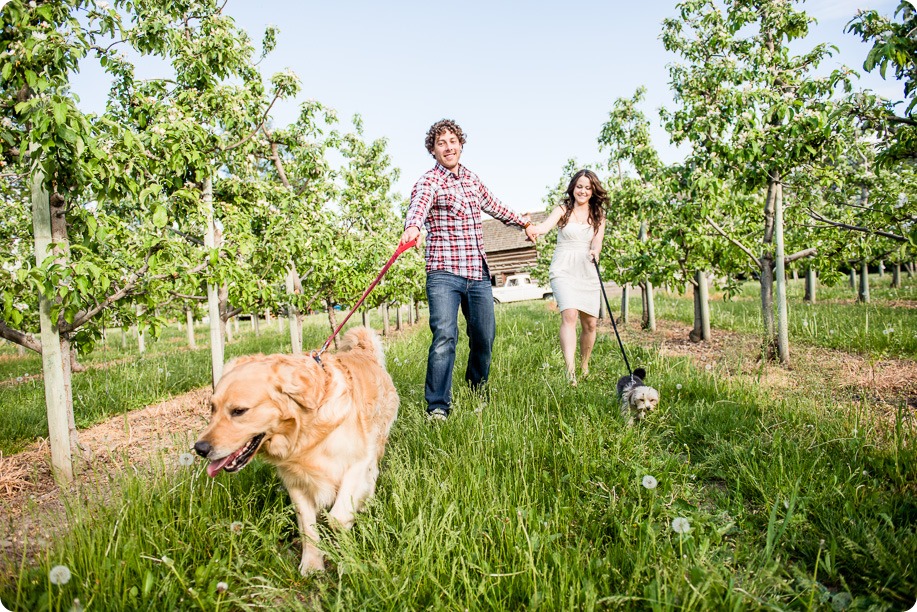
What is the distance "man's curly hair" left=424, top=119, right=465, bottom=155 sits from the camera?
4.02 metres

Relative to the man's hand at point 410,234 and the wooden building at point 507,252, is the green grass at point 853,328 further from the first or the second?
the wooden building at point 507,252

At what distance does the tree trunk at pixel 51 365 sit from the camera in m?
3.13

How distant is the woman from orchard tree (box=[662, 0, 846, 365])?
136 cm

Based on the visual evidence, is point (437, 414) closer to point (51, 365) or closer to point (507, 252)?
point (51, 365)

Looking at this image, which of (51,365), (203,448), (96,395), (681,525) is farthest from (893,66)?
(96,395)

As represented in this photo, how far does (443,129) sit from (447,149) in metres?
0.17

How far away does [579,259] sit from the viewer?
5.12 m

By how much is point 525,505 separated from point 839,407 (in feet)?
→ 8.20

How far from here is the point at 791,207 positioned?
21.9ft

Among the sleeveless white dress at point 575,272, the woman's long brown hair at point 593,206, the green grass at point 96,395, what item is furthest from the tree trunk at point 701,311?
the green grass at point 96,395

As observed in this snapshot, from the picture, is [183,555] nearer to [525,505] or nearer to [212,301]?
[525,505]

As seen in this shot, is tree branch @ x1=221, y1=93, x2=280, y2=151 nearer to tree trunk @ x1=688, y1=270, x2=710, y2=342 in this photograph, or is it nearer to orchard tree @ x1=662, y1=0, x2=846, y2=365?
orchard tree @ x1=662, y1=0, x2=846, y2=365

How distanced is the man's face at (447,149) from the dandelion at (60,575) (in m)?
3.39

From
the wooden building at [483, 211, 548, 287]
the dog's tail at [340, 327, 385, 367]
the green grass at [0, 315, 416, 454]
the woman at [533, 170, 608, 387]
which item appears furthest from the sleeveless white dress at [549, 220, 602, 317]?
the wooden building at [483, 211, 548, 287]
